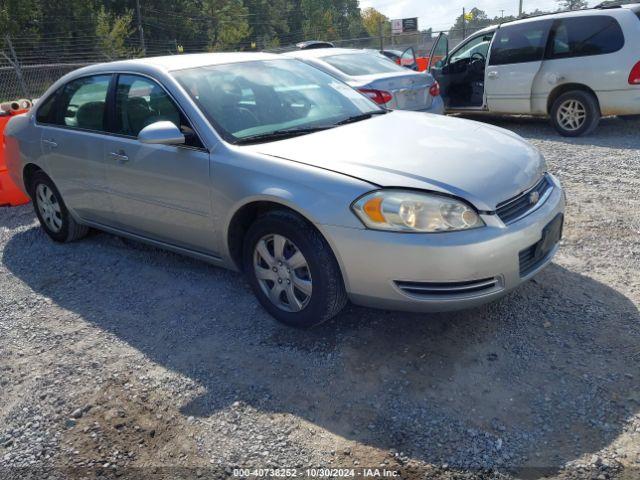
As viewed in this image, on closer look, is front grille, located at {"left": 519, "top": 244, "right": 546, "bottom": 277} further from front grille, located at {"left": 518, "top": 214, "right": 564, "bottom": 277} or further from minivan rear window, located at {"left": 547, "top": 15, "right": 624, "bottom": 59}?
minivan rear window, located at {"left": 547, "top": 15, "right": 624, "bottom": 59}

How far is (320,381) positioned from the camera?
3082 millimetres

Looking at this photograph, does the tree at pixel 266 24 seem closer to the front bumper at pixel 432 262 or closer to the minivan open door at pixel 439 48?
the minivan open door at pixel 439 48

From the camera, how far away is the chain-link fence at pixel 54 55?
685 inches

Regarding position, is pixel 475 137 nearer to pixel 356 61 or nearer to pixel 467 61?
pixel 356 61

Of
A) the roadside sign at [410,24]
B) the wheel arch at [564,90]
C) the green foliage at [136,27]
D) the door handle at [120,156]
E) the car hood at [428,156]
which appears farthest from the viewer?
the roadside sign at [410,24]

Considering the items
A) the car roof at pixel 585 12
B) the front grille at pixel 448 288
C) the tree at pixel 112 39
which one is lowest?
the front grille at pixel 448 288

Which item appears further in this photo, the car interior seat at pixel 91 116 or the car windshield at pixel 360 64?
the car windshield at pixel 360 64

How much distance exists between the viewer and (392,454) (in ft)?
8.30

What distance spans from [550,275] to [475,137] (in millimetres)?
1103

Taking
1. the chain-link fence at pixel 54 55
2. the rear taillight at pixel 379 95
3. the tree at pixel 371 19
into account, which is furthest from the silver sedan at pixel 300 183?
the tree at pixel 371 19

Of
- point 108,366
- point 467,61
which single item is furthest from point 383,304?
point 467,61

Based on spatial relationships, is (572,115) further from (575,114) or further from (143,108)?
(143,108)

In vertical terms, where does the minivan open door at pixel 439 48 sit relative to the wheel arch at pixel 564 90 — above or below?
above

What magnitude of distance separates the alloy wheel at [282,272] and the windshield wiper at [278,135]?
2.07 feet
